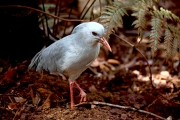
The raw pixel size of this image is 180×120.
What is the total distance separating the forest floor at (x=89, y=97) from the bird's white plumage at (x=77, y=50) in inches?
14.0

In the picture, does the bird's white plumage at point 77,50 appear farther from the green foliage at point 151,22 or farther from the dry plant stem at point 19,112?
the dry plant stem at point 19,112

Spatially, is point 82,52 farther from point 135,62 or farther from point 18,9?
point 135,62

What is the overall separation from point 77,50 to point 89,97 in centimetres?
74

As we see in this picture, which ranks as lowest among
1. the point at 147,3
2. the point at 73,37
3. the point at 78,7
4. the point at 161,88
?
the point at 161,88

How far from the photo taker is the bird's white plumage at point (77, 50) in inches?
105

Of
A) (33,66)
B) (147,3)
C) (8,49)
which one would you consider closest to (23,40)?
(8,49)

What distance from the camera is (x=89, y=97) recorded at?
129 inches

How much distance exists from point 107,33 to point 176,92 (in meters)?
1.40

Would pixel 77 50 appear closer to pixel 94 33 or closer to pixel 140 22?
pixel 94 33

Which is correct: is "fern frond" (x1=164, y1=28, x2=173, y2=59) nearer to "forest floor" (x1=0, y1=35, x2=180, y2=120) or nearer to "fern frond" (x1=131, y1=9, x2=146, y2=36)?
"fern frond" (x1=131, y1=9, x2=146, y2=36)

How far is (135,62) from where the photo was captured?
5.36 metres

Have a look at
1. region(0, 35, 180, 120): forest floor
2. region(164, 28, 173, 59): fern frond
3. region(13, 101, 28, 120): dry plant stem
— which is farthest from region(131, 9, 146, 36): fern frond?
region(13, 101, 28, 120): dry plant stem

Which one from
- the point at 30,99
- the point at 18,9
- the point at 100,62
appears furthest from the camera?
the point at 100,62

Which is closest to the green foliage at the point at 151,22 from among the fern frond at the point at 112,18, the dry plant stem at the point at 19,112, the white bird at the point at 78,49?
the fern frond at the point at 112,18
